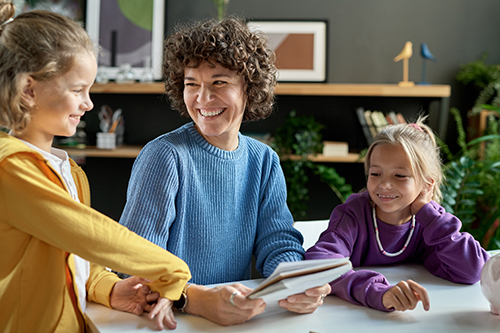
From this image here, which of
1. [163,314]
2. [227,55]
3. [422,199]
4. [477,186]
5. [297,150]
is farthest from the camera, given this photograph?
[297,150]

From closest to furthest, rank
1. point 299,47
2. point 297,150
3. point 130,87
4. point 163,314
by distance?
1. point 163,314
2. point 297,150
3. point 130,87
4. point 299,47

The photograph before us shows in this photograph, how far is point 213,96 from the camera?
1.25m

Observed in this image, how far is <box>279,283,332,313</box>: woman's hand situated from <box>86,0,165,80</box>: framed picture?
2.78m

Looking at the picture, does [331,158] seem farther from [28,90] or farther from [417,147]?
[28,90]

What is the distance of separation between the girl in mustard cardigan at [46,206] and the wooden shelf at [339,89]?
228 centimetres

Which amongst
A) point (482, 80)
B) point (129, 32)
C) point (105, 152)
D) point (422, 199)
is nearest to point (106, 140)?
point (105, 152)

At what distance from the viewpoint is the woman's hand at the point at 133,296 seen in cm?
101

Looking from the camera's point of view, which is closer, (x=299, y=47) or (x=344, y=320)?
(x=344, y=320)

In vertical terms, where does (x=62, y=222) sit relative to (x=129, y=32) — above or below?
below

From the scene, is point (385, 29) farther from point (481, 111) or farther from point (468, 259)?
point (468, 259)

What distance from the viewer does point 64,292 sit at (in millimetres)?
930

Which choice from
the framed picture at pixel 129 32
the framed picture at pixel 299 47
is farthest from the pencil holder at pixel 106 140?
the framed picture at pixel 299 47

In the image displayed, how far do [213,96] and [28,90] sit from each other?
499mm

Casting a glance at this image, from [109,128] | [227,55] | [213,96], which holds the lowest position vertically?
[109,128]
